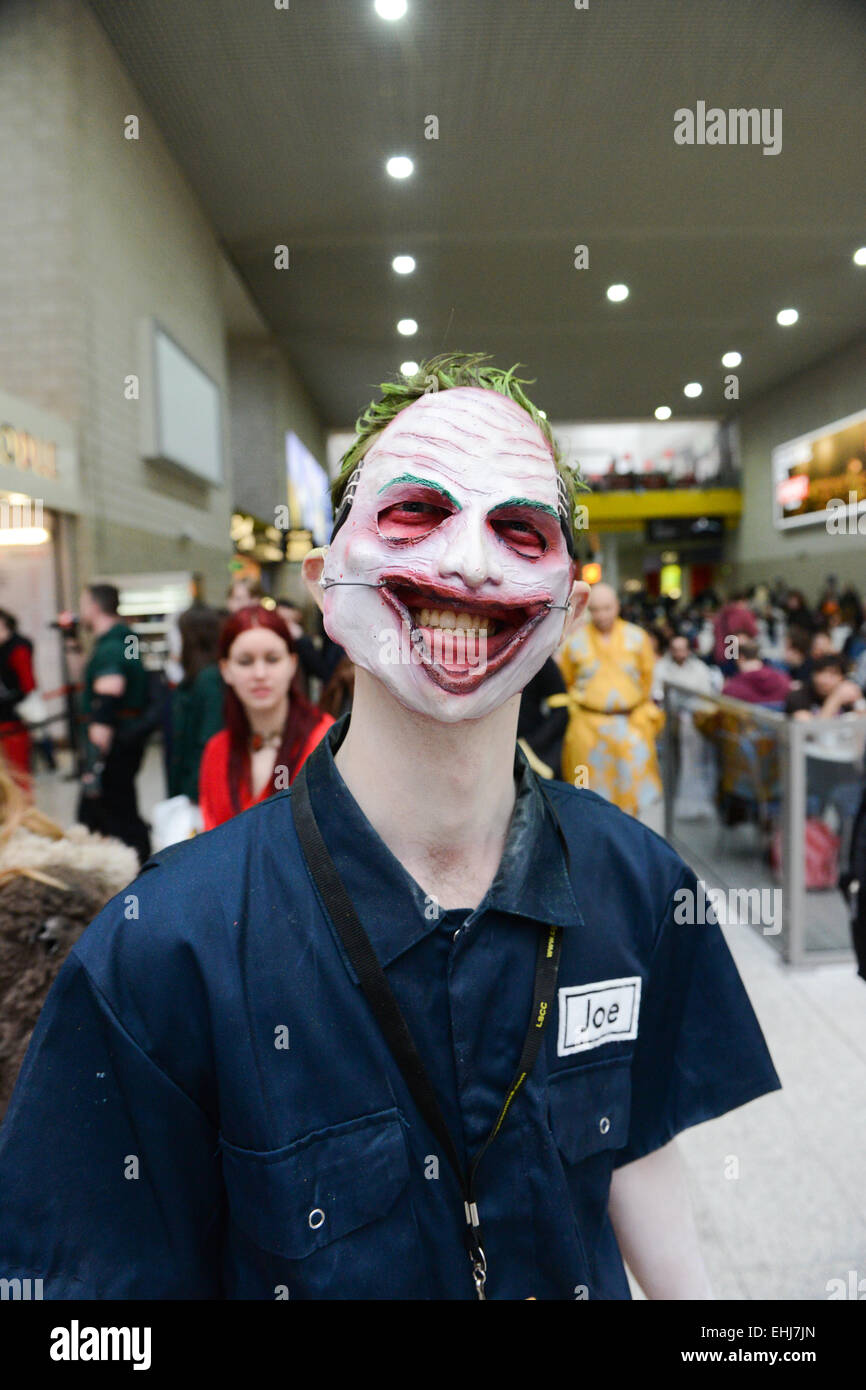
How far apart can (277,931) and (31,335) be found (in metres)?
6.75

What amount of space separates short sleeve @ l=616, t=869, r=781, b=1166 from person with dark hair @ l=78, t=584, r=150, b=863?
316 centimetres

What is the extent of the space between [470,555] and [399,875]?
326mm

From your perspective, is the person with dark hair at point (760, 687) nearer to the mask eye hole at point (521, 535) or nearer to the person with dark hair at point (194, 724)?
the person with dark hair at point (194, 724)

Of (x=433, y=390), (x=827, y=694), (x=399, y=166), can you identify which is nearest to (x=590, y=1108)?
(x=433, y=390)

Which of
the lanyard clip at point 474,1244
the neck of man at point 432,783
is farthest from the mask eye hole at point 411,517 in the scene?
the lanyard clip at point 474,1244

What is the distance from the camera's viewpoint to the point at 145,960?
778mm

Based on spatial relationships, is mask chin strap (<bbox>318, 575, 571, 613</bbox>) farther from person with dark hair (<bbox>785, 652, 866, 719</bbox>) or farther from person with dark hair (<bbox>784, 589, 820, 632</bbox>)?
person with dark hair (<bbox>784, 589, 820, 632</bbox>)

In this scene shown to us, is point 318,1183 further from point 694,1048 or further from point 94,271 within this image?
point 94,271

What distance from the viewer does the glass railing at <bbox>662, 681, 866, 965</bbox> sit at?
3517 mm

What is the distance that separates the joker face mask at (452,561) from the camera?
0.78m

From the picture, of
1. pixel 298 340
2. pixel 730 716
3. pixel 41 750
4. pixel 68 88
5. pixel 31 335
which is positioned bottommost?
pixel 41 750

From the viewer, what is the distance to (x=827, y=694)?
4.34 m
